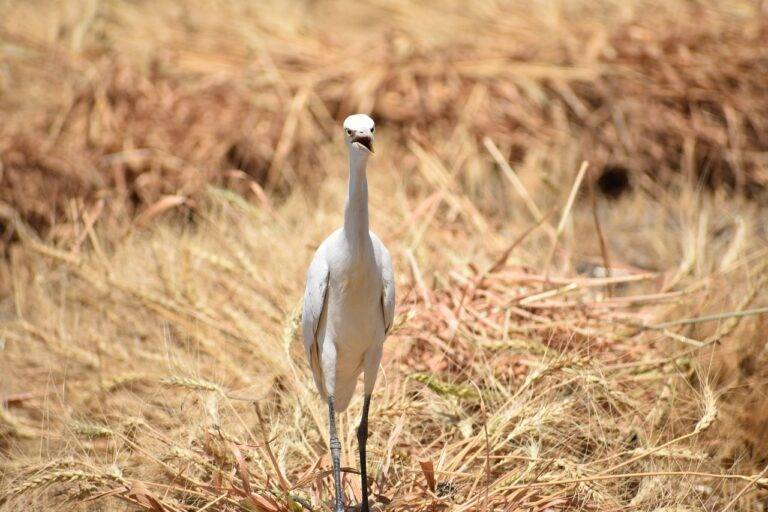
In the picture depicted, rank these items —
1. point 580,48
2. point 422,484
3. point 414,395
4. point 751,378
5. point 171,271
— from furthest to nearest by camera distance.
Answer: point 580,48 < point 171,271 < point 751,378 < point 414,395 < point 422,484

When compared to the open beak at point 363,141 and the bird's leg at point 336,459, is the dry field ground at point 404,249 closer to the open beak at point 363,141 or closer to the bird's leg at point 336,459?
the bird's leg at point 336,459

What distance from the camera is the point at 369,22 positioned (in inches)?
197

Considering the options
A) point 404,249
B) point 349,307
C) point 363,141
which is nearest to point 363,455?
point 349,307

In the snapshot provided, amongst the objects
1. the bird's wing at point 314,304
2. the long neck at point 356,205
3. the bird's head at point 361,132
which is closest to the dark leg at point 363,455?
the bird's wing at point 314,304

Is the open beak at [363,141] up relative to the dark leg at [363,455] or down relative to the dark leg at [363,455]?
up

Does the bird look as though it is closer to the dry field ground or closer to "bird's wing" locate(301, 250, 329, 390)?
"bird's wing" locate(301, 250, 329, 390)

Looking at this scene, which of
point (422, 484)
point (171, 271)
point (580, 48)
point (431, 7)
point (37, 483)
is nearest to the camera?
point (37, 483)

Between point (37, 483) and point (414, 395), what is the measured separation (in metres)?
0.84

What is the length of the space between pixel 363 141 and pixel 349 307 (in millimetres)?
359

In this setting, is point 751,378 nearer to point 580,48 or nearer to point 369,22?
point 580,48

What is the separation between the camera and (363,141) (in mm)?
1424

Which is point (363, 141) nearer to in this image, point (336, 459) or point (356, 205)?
point (356, 205)

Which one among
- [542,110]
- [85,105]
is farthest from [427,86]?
[85,105]

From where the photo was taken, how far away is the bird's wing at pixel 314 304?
1.63 meters
